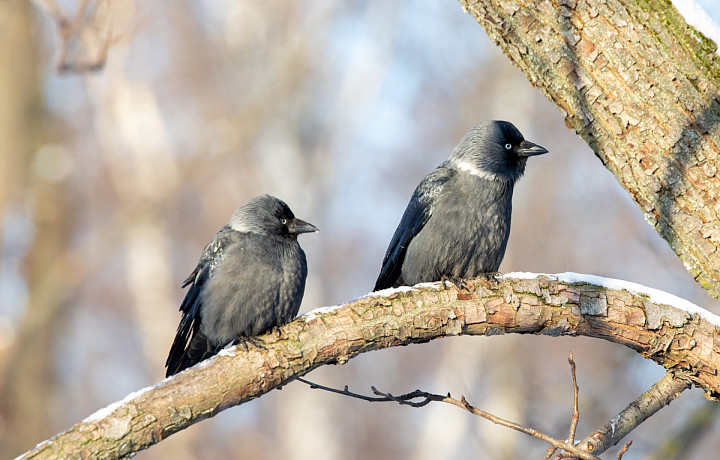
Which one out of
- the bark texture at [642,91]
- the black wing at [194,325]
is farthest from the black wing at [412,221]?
the bark texture at [642,91]

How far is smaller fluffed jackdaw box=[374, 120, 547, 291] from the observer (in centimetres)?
440

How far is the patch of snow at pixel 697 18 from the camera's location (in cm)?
290

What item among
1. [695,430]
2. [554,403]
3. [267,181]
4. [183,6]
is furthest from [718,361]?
[183,6]

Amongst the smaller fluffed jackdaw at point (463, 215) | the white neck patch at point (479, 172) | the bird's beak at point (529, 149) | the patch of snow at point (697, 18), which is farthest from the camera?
the bird's beak at point (529, 149)

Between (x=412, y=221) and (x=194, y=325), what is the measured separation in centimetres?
161

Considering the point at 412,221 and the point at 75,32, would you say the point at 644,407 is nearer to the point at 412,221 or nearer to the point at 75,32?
the point at 412,221

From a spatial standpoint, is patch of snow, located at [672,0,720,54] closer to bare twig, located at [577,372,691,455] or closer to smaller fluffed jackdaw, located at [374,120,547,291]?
bare twig, located at [577,372,691,455]

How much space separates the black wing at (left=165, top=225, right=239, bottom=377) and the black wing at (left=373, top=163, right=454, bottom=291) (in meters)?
1.12

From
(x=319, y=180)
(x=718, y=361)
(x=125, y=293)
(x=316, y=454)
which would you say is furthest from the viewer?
(x=125, y=293)

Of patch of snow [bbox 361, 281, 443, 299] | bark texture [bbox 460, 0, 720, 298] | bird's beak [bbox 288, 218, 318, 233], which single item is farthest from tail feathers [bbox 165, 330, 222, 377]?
bark texture [bbox 460, 0, 720, 298]

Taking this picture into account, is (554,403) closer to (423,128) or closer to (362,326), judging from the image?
(362,326)

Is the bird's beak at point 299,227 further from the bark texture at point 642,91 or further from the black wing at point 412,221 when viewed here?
the bark texture at point 642,91

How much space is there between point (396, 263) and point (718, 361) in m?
2.26

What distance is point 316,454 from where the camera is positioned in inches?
433
